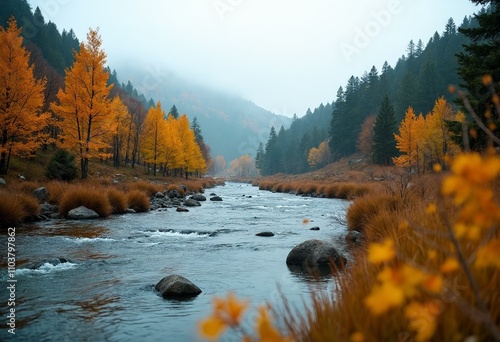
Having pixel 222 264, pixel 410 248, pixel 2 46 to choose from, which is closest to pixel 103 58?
pixel 2 46

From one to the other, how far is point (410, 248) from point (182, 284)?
11.9ft

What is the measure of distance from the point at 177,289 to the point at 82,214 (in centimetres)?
920

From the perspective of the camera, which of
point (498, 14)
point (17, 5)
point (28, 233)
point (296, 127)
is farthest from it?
point (296, 127)

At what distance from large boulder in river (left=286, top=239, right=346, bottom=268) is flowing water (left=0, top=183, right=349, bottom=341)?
1.15ft

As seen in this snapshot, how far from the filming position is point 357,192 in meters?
24.0

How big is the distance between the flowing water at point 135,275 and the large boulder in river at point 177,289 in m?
0.14

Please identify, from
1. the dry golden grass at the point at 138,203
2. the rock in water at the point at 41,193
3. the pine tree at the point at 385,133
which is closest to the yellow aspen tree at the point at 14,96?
the rock in water at the point at 41,193

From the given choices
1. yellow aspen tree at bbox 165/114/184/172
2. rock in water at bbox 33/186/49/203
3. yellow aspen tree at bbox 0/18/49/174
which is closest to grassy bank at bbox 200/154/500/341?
rock in water at bbox 33/186/49/203

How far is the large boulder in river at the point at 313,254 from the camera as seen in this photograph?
7.03m

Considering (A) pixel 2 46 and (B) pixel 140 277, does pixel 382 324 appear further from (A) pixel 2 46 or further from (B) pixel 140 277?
(A) pixel 2 46

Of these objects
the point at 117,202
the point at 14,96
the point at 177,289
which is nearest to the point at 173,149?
the point at 14,96

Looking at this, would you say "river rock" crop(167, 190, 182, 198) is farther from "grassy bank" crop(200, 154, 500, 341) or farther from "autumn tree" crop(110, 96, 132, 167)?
"grassy bank" crop(200, 154, 500, 341)

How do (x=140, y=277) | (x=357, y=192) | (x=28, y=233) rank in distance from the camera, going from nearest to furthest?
1. (x=140, y=277)
2. (x=28, y=233)
3. (x=357, y=192)

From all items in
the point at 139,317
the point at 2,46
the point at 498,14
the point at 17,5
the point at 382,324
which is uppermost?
the point at 17,5
